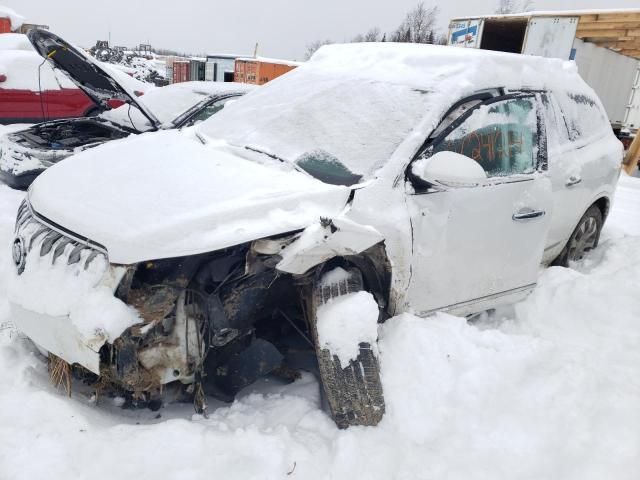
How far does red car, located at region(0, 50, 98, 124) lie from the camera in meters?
7.68

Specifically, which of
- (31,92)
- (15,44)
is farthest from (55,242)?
(15,44)

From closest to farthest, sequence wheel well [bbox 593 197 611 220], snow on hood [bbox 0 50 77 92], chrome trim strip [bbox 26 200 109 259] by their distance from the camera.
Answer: chrome trim strip [bbox 26 200 109 259] < wheel well [bbox 593 197 611 220] < snow on hood [bbox 0 50 77 92]

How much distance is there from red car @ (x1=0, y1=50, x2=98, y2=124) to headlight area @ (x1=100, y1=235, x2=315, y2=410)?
6494mm

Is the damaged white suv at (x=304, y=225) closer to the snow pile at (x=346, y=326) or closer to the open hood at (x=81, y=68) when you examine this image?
the snow pile at (x=346, y=326)

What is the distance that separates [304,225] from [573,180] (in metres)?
2.30

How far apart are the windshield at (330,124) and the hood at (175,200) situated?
175 mm

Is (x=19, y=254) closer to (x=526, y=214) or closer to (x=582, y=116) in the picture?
(x=526, y=214)

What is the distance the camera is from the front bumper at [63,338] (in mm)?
2018

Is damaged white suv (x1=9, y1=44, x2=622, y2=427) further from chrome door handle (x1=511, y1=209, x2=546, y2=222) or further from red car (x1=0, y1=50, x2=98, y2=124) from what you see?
red car (x1=0, y1=50, x2=98, y2=124)

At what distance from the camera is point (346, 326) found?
2.29 m

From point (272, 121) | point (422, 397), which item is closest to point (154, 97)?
point (272, 121)

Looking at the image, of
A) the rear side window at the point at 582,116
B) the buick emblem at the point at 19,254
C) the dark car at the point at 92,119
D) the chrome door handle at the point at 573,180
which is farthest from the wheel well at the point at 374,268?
the dark car at the point at 92,119

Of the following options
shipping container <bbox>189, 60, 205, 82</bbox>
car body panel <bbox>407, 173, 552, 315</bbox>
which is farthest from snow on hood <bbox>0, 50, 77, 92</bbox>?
shipping container <bbox>189, 60, 205, 82</bbox>

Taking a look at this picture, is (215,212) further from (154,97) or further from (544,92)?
(154,97)
